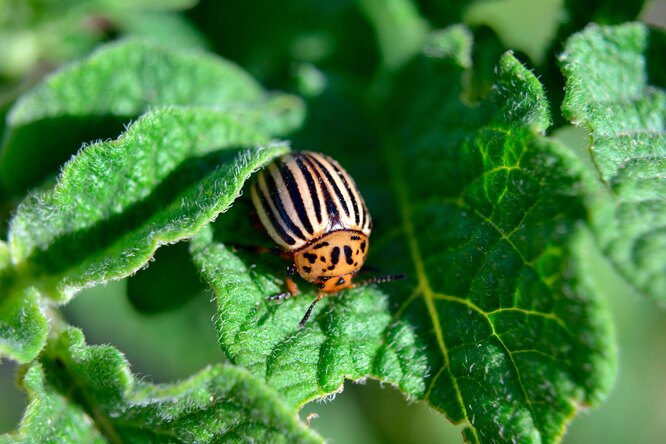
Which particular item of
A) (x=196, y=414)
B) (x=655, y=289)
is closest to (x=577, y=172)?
(x=655, y=289)

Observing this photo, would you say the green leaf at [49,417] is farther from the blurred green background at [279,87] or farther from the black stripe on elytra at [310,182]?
the black stripe on elytra at [310,182]

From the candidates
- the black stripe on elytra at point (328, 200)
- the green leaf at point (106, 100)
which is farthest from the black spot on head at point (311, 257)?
the green leaf at point (106, 100)

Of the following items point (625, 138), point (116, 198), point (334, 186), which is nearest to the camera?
point (625, 138)

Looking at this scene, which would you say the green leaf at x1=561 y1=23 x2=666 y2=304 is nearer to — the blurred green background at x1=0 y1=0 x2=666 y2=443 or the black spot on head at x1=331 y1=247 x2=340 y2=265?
the blurred green background at x1=0 y1=0 x2=666 y2=443

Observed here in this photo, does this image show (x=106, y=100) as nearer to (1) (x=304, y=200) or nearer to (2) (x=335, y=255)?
(1) (x=304, y=200)

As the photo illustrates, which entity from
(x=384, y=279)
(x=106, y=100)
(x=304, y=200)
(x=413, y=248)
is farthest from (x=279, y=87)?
(x=384, y=279)

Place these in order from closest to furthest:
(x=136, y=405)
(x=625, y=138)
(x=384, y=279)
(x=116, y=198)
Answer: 1. (x=136, y=405)
2. (x=625, y=138)
3. (x=116, y=198)
4. (x=384, y=279)

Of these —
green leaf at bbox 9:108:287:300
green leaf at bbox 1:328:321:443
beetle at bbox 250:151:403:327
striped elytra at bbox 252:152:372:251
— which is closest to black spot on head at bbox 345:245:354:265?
beetle at bbox 250:151:403:327
